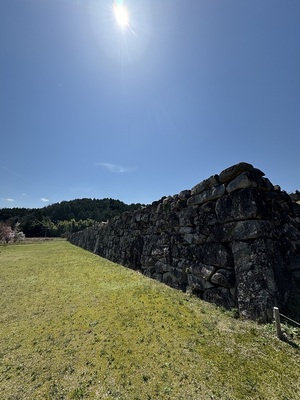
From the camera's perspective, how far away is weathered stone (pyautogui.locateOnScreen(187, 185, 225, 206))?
493cm

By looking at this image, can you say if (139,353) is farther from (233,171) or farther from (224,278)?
(233,171)

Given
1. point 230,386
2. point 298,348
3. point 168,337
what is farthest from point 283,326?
point 168,337

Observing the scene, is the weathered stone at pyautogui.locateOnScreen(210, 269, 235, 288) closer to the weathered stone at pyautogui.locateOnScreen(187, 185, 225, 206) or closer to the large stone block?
the weathered stone at pyautogui.locateOnScreen(187, 185, 225, 206)

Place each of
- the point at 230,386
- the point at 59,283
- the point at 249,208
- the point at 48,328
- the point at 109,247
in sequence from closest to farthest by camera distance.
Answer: the point at 230,386 → the point at 48,328 → the point at 249,208 → the point at 59,283 → the point at 109,247

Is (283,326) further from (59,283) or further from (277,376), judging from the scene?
(59,283)

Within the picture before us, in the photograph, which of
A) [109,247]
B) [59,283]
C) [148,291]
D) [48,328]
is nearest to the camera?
[48,328]

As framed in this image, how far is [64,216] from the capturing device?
8181 cm

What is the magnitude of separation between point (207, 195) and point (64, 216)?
3406 inches

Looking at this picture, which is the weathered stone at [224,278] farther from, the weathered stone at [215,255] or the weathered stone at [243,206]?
the weathered stone at [243,206]

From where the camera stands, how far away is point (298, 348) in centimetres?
263

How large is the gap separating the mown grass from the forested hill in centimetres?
4969

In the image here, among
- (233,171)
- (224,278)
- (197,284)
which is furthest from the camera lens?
(197,284)

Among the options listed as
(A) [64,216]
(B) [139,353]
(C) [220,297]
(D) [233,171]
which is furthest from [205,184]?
(A) [64,216]

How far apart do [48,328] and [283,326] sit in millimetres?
4289
